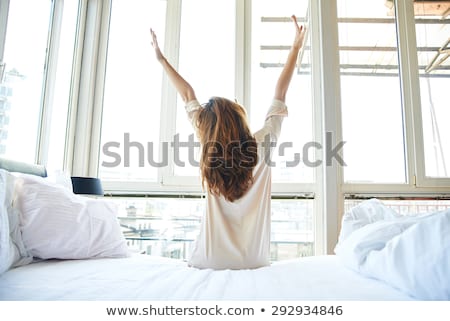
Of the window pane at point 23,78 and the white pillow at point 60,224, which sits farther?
the window pane at point 23,78

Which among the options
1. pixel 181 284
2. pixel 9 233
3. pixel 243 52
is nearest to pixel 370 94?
pixel 243 52

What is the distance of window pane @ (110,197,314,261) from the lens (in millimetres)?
1982

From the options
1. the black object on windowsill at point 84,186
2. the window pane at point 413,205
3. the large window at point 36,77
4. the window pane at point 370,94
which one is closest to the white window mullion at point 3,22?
the large window at point 36,77

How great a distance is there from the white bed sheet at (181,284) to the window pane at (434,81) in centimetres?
166

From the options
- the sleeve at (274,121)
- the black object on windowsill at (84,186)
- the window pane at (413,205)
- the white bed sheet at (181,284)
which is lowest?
the white bed sheet at (181,284)

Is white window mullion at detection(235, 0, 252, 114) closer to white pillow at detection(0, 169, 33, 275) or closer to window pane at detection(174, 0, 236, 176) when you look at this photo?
window pane at detection(174, 0, 236, 176)

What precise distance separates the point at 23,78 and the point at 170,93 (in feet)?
3.21

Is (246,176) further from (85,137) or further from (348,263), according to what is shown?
(85,137)

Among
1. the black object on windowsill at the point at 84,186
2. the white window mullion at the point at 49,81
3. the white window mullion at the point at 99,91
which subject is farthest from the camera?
the white window mullion at the point at 99,91

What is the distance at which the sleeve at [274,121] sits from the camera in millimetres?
1170

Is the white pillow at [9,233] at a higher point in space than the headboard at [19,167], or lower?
lower

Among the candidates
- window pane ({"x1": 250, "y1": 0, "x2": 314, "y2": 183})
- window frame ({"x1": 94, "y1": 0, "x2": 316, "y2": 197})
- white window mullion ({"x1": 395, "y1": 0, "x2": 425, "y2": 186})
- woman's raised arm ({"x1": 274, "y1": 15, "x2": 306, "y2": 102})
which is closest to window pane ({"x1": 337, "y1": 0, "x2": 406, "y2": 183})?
white window mullion ({"x1": 395, "y1": 0, "x2": 425, "y2": 186})

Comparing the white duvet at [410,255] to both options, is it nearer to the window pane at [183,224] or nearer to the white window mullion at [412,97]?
the window pane at [183,224]

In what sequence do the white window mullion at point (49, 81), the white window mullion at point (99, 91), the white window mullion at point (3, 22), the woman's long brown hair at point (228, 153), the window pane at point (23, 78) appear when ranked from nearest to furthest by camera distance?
the woman's long brown hair at point (228, 153) < the white window mullion at point (3, 22) < the window pane at point (23, 78) < the white window mullion at point (49, 81) < the white window mullion at point (99, 91)
